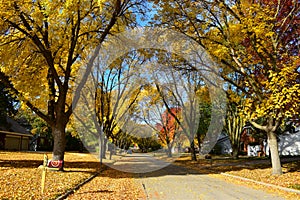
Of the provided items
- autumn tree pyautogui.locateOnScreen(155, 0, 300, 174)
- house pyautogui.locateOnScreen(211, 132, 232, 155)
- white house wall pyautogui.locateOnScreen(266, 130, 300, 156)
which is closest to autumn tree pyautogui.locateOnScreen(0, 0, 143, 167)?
autumn tree pyautogui.locateOnScreen(155, 0, 300, 174)

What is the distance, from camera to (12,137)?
139 ft

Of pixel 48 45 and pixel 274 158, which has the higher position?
pixel 48 45

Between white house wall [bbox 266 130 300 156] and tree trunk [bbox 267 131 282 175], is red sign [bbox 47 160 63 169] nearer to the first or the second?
tree trunk [bbox 267 131 282 175]

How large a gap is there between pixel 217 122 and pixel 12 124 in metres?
29.2

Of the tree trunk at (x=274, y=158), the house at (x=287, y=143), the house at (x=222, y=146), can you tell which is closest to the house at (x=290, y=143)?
the house at (x=287, y=143)

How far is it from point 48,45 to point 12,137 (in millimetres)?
32424

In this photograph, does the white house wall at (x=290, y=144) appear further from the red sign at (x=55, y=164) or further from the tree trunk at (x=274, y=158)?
the red sign at (x=55, y=164)

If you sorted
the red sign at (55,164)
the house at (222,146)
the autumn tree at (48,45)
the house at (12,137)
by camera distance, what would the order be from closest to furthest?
the autumn tree at (48,45)
the red sign at (55,164)
the house at (12,137)
the house at (222,146)

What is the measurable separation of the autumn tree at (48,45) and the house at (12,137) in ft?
82.8

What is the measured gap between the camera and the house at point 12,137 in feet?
129

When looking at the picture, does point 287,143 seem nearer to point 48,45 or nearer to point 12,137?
point 48,45

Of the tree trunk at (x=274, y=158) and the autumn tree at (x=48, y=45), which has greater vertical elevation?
the autumn tree at (x=48, y=45)

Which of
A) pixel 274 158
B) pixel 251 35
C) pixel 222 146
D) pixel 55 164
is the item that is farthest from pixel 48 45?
pixel 222 146

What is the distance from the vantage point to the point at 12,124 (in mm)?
42938
